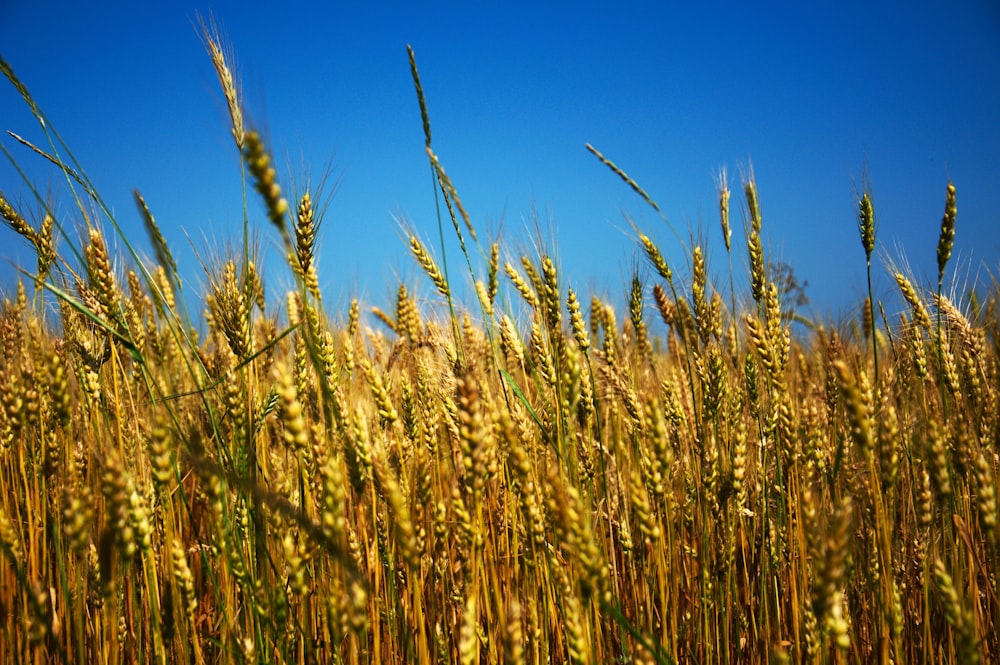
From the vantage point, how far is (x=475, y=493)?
949mm

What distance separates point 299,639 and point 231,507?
1.27 feet

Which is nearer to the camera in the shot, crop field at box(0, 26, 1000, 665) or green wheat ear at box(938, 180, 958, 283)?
crop field at box(0, 26, 1000, 665)

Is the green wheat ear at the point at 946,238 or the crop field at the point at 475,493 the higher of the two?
the green wheat ear at the point at 946,238

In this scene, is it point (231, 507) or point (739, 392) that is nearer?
point (231, 507)

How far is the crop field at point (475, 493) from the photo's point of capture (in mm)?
963

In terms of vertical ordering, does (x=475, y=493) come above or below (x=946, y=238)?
below

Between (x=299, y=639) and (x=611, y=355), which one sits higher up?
(x=611, y=355)

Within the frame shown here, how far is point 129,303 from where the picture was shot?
232 cm

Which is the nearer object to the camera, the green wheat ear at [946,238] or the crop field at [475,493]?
the crop field at [475,493]

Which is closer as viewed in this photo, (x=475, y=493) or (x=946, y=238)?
(x=475, y=493)

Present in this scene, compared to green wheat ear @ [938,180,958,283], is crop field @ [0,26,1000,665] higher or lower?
lower

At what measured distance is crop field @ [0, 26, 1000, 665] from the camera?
96 centimetres

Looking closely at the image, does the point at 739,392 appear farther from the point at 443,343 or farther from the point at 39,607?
the point at 39,607

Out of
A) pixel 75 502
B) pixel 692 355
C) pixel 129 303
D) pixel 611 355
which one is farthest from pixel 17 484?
pixel 692 355
